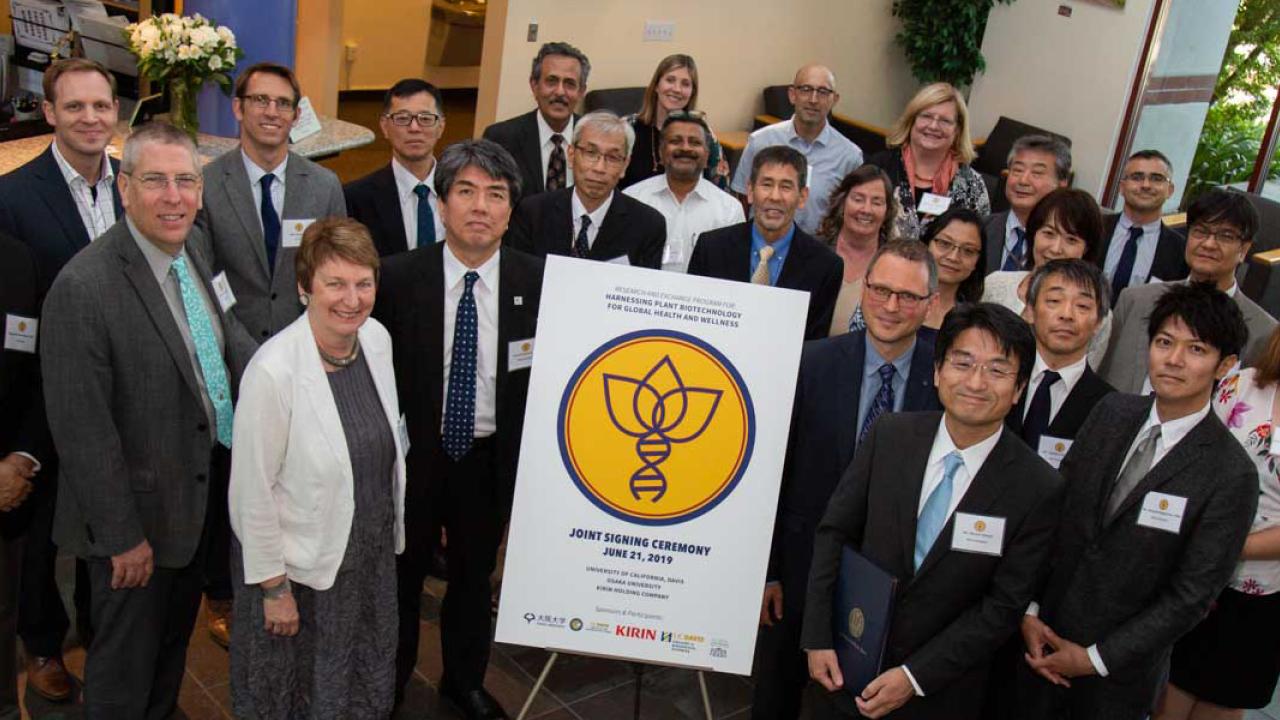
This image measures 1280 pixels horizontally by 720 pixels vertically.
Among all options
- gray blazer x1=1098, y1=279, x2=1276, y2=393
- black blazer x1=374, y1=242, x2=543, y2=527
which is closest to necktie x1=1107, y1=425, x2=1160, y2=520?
gray blazer x1=1098, y1=279, x2=1276, y2=393

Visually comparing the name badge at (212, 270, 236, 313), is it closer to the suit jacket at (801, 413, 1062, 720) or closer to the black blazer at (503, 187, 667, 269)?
the black blazer at (503, 187, 667, 269)

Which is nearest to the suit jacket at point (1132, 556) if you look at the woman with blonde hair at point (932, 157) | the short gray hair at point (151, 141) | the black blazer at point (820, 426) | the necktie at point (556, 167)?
the black blazer at point (820, 426)

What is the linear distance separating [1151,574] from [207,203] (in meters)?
3.10

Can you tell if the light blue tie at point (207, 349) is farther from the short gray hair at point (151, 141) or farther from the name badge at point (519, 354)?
the name badge at point (519, 354)

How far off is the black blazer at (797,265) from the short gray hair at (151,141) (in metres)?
1.80

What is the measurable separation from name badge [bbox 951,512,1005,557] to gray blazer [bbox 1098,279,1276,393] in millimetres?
1641

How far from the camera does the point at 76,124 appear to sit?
11.9ft

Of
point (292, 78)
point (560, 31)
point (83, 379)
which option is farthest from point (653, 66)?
point (83, 379)

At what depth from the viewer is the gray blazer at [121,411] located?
2.97 metres

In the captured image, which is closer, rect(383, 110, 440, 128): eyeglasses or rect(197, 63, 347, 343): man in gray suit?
rect(197, 63, 347, 343): man in gray suit

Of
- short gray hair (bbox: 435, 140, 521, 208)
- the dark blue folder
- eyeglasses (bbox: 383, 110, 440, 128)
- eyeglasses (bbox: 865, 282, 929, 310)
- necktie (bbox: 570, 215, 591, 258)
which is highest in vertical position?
eyeglasses (bbox: 383, 110, 440, 128)

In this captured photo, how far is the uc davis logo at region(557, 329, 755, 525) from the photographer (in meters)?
3.08

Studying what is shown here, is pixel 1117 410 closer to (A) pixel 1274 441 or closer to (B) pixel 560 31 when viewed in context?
(A) pixel 1274 441

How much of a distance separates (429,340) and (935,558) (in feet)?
5.14
